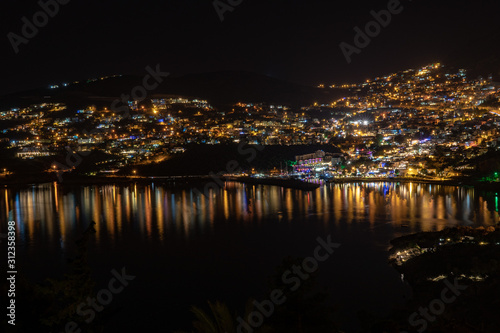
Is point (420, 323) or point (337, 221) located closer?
point (420, 323)

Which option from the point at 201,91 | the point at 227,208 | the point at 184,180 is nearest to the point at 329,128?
the point at 184,180

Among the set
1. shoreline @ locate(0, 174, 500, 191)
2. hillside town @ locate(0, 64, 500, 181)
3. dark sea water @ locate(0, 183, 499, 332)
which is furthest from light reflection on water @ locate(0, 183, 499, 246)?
hillside town @ locate(0, 64, 500, 181)

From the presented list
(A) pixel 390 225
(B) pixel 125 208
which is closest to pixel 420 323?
(A) pixel 390 225

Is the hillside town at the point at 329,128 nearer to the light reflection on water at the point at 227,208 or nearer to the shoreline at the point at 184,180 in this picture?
the shoreline at the point at 184,180

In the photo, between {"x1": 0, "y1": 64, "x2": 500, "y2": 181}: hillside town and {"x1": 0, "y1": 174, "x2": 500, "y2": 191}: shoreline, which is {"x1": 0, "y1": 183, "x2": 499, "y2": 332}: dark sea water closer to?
{"x1": 0, "y1": 174, "x2": 500, "y2": 191}: shoreline

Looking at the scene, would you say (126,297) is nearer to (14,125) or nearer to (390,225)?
(390,225)

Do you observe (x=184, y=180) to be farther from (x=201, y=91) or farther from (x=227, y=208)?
(x=201, y=91)
